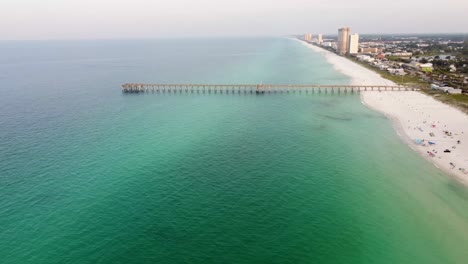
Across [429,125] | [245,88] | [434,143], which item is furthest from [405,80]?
[434,143]

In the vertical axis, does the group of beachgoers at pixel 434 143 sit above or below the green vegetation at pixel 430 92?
below

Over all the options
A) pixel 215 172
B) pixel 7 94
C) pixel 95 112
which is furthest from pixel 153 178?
pixel 7 94

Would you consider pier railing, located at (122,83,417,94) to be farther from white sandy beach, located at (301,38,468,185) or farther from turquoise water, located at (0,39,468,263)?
turquoise water, located at (0,39,468,263)

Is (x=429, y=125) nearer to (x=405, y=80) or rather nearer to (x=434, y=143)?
(x=434, y=143)

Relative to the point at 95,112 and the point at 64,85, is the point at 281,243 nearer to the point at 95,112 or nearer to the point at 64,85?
the point at 95,112

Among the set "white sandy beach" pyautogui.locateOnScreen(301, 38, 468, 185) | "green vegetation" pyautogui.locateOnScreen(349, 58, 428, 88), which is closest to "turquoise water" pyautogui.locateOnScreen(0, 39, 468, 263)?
"white sandy beach" pyautogui.locateOnScreen(301, 38, 468, 185)

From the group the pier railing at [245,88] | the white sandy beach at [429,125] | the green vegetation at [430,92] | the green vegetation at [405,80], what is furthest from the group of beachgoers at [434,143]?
the green vegetation at [405,80]

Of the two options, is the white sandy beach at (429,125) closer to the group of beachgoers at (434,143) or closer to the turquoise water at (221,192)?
the group of beachgoers at (434,143)
